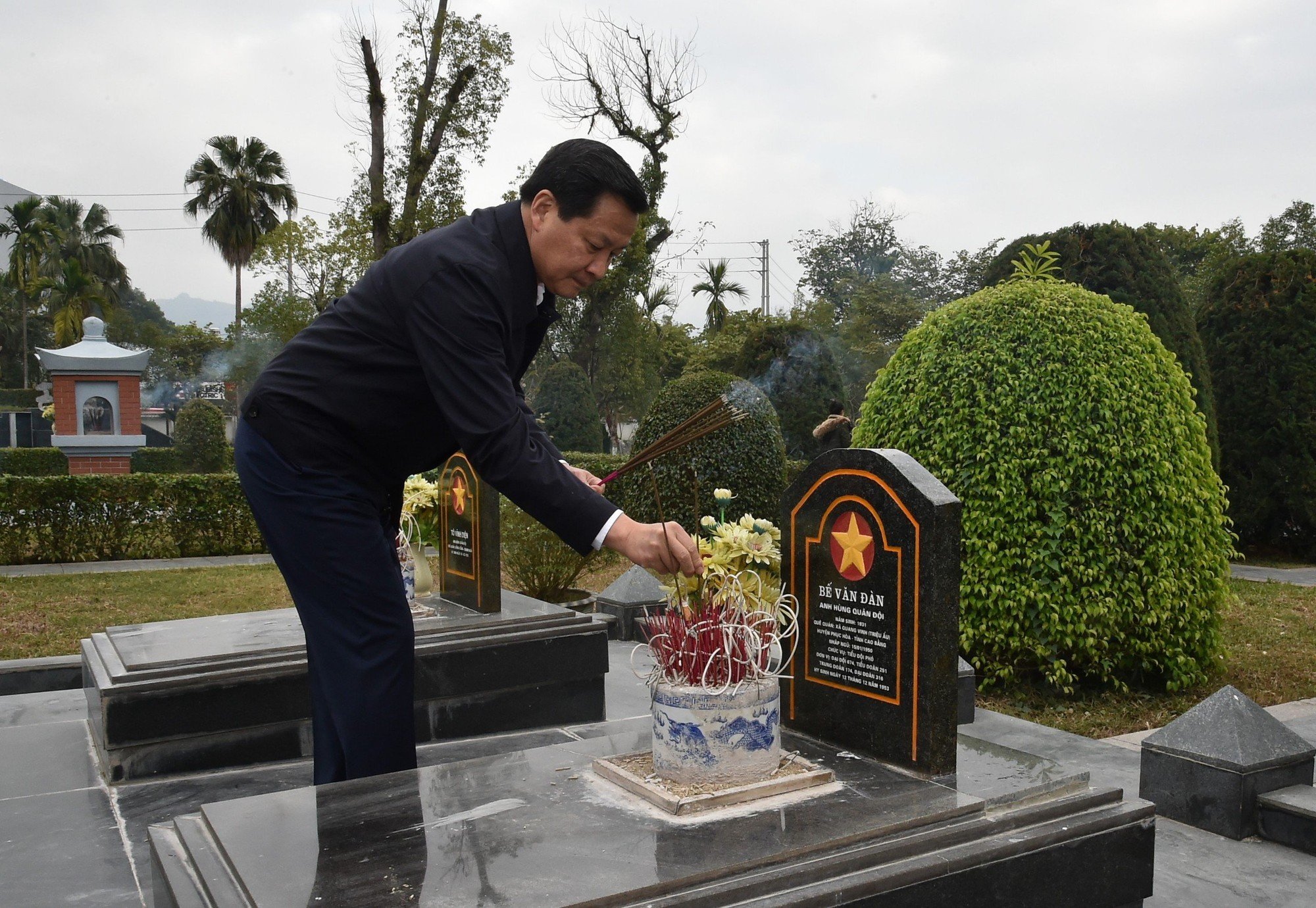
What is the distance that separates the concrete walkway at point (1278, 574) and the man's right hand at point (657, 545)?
861cm

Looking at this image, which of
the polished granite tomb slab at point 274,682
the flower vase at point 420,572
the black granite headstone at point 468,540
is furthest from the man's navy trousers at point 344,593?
the flower vase at point 420,572

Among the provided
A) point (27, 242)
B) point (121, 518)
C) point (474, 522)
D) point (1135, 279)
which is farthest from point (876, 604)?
point (27, 242)

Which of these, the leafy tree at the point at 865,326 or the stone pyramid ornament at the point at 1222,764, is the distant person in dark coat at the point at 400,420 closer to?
the stone pyramid ornament at the point at 1222,764

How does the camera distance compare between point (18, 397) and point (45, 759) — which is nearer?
point (45, 759)

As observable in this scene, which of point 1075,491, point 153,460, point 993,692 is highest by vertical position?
point 1075,491

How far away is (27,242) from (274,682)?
44.7 metres

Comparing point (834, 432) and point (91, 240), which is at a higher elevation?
point (91, 240)

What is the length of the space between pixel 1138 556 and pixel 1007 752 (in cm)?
278

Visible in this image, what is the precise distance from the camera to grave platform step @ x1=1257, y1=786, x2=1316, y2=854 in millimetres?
3381

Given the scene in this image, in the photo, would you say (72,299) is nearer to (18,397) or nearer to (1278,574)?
(18,397)

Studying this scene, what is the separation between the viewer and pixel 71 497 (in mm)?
12344

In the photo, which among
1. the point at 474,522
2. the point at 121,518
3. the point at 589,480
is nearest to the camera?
the point at 589,480

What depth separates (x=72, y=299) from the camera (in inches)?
1569

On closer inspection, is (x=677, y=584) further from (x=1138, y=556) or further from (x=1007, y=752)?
(x=1138, y=556)
